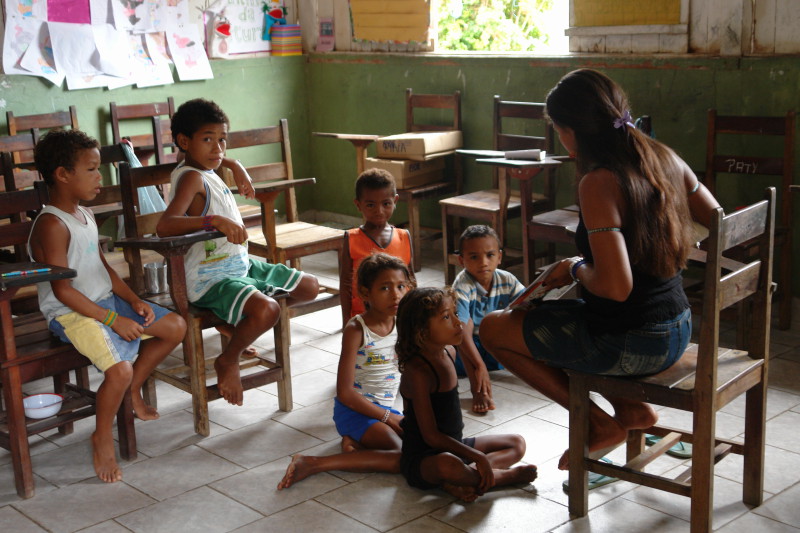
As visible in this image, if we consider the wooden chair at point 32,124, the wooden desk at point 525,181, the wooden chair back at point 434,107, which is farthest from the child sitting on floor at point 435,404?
the wooden chair back at point 434,107

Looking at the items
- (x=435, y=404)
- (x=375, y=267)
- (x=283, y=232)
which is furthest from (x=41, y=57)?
(x=435, y=404)

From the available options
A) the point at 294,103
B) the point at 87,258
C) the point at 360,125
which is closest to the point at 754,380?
the point at 87,258

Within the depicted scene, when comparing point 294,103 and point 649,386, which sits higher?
point 294,103

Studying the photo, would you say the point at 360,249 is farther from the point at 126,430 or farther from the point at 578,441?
the point at 578,441

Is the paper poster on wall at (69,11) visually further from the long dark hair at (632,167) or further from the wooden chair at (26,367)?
the long dark hair at (632,167)

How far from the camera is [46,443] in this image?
320 cm

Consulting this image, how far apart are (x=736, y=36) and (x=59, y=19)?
12.1 ft

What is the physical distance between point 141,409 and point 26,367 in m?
0.50

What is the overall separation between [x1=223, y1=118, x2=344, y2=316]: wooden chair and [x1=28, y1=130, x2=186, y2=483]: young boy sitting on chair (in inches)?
33.7

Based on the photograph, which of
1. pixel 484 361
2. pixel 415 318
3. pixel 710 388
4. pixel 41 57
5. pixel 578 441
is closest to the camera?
pixel 710 388

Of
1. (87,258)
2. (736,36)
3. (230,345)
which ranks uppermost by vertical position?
(736,36)

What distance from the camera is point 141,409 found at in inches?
125

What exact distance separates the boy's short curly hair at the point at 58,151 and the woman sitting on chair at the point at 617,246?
152 cm

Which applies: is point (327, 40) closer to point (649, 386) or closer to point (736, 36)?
point (736, 36)
